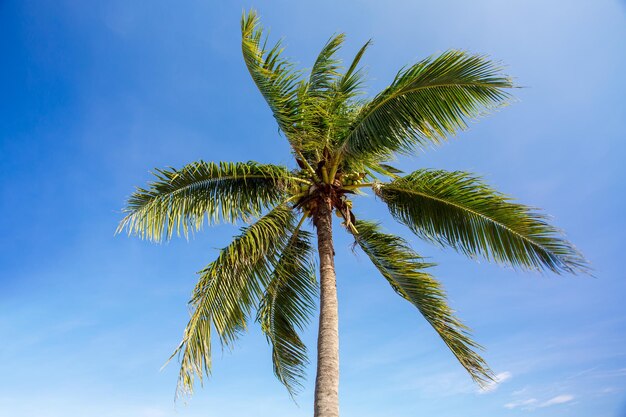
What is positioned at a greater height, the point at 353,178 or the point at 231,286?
the point at 353,178

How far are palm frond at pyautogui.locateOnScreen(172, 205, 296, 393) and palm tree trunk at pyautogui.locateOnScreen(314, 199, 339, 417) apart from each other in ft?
2.47

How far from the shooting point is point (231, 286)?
24.2 ft

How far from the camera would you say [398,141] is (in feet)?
24.8

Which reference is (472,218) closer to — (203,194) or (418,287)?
(418,287)

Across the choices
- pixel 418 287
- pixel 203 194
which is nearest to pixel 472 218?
pixel 418 287

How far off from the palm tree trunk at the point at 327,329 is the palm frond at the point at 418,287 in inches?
42.1

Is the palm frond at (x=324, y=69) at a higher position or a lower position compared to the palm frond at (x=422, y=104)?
higher

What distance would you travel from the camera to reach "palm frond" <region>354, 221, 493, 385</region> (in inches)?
304

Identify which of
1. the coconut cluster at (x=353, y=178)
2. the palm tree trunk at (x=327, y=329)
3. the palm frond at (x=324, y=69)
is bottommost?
the palm tree trunk at (x=327, y=329)

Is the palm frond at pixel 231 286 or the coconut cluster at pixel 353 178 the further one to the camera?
→ the coconut cluster at pixel 353 178

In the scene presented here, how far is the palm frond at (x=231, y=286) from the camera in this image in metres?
6.79

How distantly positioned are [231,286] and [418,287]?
124 inches

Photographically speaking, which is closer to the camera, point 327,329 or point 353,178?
point 327,329

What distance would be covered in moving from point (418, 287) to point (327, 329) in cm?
203
